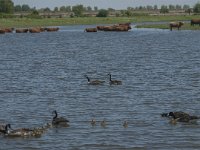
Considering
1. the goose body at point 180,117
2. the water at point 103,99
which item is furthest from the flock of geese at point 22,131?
the goose body at point 180,117

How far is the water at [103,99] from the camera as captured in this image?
21828mm

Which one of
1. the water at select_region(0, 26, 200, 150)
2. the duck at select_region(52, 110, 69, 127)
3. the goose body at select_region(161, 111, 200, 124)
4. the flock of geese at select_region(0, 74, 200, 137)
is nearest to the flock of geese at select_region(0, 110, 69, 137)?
the flock of geese at select_region(0, 74, 200, 137)

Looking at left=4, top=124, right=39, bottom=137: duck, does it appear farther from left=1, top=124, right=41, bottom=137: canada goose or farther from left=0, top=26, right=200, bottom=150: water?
left=0, top=26, right=200, bottom=150: water

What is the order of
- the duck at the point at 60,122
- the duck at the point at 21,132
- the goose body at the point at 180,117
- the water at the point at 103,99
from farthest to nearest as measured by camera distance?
the goose body at the point at 180,117 → the duck at the point at 60,122 → the duck at the point at 21,132 → the water at the point at 103,99

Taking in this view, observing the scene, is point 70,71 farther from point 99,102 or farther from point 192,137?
point 192,137

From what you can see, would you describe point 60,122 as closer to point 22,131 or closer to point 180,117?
point 22,131

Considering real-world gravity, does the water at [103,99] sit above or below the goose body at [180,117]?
below

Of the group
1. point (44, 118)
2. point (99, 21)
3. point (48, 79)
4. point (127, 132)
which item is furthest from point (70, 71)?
point (99, 21)

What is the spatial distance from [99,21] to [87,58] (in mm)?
102310

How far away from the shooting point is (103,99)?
30453 millimetres

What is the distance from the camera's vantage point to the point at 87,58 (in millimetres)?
56219

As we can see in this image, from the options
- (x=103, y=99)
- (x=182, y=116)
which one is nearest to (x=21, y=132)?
(x=182, y=116)

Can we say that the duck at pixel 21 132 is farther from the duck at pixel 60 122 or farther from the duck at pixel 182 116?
the duck at pixel 182 116

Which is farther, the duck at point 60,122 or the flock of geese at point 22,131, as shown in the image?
the duck at point 60,122
